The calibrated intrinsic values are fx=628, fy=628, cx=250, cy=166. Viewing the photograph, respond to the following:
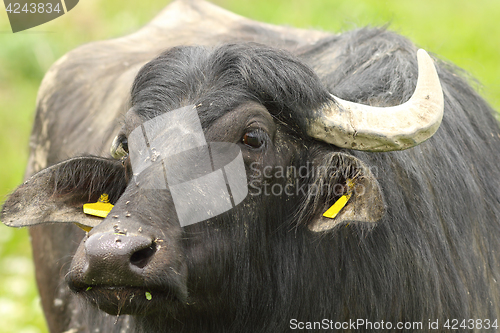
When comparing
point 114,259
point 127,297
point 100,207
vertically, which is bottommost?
point 100,207

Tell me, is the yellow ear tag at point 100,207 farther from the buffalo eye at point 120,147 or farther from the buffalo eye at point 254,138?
the buffalo eye at point 254,138

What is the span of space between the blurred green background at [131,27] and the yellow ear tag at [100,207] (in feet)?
18.1

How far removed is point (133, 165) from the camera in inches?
147

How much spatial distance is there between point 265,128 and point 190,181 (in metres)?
0.57

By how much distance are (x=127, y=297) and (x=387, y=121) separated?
175 centimetres

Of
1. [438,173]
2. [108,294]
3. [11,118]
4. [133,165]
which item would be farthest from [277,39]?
[11,118]

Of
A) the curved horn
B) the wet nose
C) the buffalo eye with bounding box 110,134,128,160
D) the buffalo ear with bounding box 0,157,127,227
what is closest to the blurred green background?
the buffalo ear with bounding box 0,157,127,227

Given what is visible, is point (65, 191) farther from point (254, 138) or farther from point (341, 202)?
point (341, 202)

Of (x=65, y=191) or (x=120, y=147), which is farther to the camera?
(x=65, y=191)

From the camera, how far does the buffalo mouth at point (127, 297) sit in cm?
324

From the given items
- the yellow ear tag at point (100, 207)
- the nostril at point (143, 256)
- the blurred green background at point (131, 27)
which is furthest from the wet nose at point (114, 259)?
the blurred green background at point (131, 27)

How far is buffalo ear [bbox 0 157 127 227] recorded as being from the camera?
13.5ft

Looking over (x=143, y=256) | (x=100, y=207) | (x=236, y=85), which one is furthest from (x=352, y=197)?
(x=100, y=207)

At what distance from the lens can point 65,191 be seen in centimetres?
421
